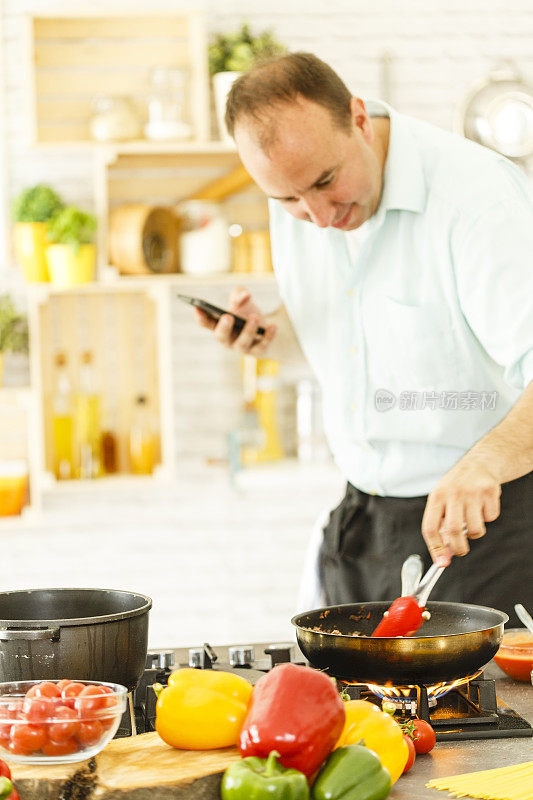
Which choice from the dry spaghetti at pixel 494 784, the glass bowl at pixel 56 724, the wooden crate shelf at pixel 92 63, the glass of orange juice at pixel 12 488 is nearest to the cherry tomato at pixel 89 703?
the glass bowl at pixel 56 724

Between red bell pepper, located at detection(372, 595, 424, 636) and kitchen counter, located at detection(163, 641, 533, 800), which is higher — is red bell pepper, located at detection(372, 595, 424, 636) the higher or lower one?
the higher one

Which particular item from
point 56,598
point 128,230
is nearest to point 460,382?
point 56,598

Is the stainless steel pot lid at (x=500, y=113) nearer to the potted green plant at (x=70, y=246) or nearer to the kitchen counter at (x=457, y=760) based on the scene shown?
the potted green plant at (x=70, y=246)

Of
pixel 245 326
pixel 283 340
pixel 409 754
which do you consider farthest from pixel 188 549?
pixel 409 754

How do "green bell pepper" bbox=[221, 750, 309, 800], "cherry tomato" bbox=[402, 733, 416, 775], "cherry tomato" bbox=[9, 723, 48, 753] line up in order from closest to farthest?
"green bell pepper" bbox=[221, 750, 309, 800] → "cherry tomato" bbox=[9, 723, 48, 753] → "cherry tomato" bbox=[402, 733, 416, 775]

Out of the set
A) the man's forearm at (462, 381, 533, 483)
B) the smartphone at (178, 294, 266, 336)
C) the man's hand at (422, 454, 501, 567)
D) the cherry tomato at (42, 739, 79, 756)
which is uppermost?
the smartphone at (178, 294, 266, 336)

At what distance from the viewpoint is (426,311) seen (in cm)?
209

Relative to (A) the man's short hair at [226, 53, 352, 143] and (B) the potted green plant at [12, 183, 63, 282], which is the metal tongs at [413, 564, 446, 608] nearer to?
(A) the man's short hair at [226, 53, 352, 143]

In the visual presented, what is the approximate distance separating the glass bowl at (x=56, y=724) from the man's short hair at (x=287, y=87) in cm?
113

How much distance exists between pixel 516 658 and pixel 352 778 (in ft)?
2.14

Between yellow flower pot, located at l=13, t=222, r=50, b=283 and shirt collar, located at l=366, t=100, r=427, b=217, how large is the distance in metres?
1.99

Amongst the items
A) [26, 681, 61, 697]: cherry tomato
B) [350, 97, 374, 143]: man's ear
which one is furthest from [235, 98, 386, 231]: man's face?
[26, 681, 61, 697]: cherry tomato

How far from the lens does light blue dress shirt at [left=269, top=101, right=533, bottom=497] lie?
76.2 inches

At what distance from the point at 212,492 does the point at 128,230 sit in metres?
1.13
